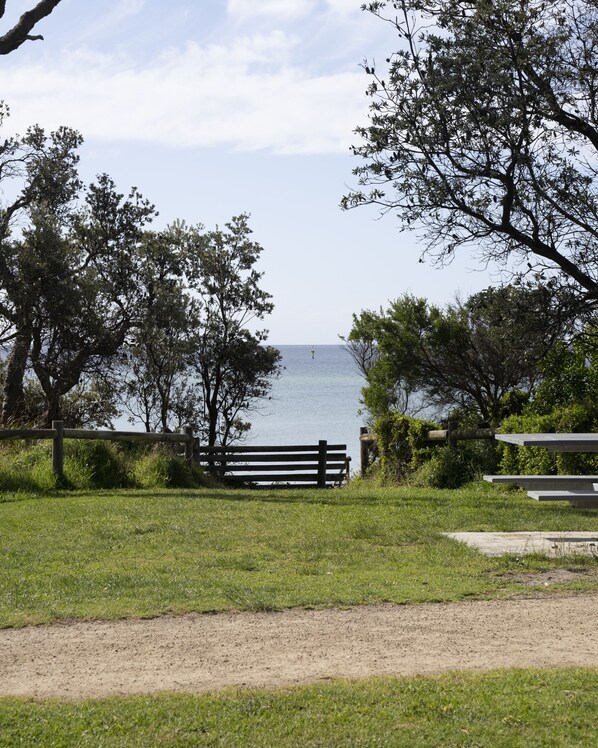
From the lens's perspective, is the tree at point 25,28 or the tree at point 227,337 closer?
the tree at point 25,28

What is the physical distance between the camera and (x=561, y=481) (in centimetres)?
Answer: 999

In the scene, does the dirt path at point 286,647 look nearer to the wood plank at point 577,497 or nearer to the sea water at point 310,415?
the wood plank at point 577,497

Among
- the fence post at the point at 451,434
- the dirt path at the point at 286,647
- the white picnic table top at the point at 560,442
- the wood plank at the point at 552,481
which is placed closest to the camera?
the dirt path at the point at 286,647

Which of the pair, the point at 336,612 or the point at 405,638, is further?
the point at 336,612

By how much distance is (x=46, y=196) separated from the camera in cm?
2606

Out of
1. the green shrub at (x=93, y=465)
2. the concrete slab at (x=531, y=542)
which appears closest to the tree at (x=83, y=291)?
the green shrub at (x=93, y=465)

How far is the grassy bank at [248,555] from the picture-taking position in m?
7.19

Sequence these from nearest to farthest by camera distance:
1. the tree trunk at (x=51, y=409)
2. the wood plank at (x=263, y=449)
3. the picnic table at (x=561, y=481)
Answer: the picnic table at (x=561, y=481)
the wood plank at (x=263, y=449)
the tree trunk at (x=51, y=409)

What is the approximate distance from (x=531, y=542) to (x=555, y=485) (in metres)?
0.67

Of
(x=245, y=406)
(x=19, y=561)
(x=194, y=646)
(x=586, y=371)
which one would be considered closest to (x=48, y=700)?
(x=194, y=646)

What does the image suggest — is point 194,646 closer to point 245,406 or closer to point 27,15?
point 27,15

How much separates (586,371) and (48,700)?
13.8 metres

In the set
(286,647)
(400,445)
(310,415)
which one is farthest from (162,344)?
(310,415)

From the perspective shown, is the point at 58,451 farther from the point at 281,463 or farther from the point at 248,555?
the point at 281,463
